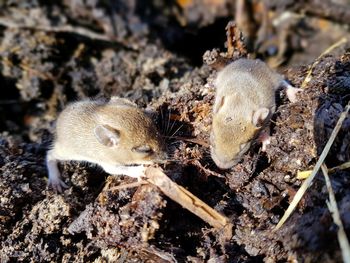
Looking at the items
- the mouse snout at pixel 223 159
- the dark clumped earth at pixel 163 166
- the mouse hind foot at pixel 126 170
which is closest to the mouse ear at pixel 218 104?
the dark clumped earth at pixel 163 166

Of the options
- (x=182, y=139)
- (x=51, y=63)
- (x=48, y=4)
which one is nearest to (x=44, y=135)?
(x=51, y=63)

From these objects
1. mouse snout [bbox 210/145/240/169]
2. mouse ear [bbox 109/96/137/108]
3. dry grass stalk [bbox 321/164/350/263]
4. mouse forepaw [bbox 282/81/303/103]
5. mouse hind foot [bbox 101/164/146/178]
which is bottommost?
mouse hind foot [bbox 101/164/146/178]

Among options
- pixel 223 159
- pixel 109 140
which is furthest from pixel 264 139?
pixel 109 140

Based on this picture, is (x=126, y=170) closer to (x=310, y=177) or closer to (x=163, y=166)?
(x=163, y=166)

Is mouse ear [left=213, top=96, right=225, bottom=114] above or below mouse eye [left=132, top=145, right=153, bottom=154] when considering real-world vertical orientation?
above

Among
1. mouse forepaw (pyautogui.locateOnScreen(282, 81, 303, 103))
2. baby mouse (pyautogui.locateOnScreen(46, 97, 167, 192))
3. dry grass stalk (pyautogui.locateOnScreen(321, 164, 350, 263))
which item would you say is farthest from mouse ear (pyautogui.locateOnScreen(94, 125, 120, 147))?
dry grass stalk (pyautogui.locateOnScreen(321, 164, 350, 263))

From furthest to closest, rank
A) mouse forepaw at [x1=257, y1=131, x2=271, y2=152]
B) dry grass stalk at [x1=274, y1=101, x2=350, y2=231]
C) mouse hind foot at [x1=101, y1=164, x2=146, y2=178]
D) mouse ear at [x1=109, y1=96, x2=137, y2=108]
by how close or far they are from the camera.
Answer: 1. mouse ear at [x1=109, y1=96, x2=137, y2=108]
2. mouse forepaw at [x1=257, y1=131, x2=271, y2=152]
3. mouse hind foot at [x1=101, y1=164, x2=146, y2=178]
4. dry grass stalk at [x1=274, y1=101, x2=350, y2=231]

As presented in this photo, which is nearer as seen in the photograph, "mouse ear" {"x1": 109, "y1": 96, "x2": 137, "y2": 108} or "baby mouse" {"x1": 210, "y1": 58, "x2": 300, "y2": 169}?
"baby mouse" {"x1": 210, "y1": 58, "x2": 300, "y2": 169}

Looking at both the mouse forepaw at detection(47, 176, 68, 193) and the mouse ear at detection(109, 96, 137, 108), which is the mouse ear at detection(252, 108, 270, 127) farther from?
the mouse forepaw at detection(47, 176, 68, 193)
